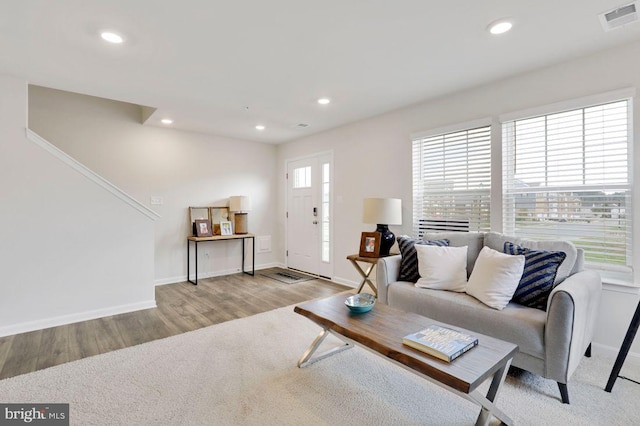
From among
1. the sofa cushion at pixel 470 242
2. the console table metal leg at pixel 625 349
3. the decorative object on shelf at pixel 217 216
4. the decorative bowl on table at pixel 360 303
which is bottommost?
the console table metal leg at pixel 625 349

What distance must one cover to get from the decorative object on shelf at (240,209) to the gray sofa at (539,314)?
3.12 meters

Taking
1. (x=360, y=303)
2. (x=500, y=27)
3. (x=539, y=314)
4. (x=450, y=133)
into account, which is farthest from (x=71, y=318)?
(x=500, y=27)

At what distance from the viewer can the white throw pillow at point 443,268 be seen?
2645 millimetres

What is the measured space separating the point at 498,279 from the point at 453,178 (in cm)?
147

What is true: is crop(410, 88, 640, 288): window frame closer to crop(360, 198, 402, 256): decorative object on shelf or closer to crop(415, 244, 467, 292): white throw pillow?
crop(415, 244, 467, 292): white throw pillow

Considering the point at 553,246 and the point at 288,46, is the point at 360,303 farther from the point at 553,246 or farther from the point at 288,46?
the point at 288,46

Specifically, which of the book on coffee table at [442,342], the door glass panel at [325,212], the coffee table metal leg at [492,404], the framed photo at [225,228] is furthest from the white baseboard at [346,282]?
the coffee table metal leg at [492,404]

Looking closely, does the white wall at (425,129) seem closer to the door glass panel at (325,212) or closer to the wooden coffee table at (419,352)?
the door glass panel at (325,212)

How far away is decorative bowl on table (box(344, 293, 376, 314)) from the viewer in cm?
206

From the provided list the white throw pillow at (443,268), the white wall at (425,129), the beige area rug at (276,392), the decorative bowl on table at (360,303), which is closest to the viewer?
the beige area rug at (276,392)

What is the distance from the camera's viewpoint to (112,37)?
7.38 ft

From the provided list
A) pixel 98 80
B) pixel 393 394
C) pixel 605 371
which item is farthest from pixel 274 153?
pixel 605 371

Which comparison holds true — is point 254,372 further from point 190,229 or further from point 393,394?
point 190,229

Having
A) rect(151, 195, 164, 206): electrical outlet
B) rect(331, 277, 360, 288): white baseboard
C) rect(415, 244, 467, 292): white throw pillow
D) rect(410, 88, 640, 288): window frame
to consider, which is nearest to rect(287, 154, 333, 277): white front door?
rect(331, 277, 360, 288): white baseboard
